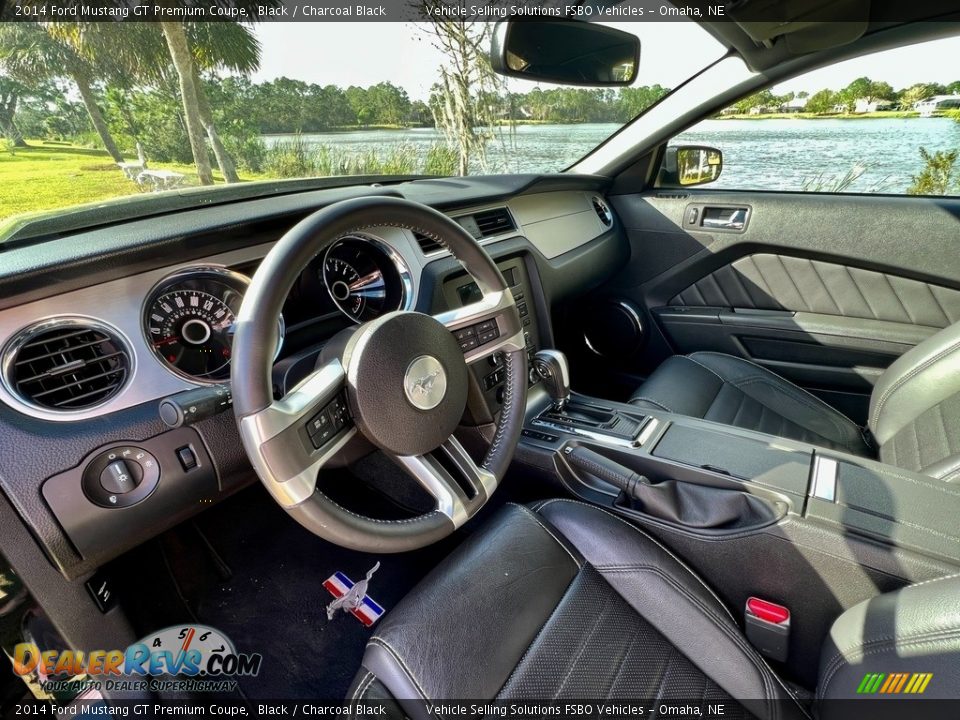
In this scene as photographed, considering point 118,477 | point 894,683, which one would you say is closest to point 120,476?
point 118,477

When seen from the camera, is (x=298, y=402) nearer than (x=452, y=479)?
Yes

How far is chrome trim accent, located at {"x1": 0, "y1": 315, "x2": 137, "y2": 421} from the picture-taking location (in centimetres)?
103

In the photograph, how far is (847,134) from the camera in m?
2.29

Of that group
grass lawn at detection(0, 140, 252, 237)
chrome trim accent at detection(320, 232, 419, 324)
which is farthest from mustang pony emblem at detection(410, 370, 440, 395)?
grass lawn at detection(0, 140, 252, 237)

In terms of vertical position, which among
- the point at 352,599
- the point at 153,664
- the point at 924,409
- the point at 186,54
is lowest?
the point at 352,599

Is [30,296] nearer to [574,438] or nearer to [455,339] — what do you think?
[455,339]

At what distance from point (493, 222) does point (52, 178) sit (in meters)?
1.28

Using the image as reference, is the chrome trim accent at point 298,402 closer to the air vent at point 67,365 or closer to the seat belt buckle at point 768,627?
the air vent at point 67,365

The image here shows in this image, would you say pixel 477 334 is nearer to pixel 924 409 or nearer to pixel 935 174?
pixel 924 409

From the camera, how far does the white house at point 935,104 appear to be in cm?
207

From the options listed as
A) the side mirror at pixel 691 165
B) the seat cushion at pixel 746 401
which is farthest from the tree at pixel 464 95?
the seat cushion at pixel 746 401

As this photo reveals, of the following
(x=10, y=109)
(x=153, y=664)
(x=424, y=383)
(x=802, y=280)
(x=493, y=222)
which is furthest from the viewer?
(x=802, y=280)

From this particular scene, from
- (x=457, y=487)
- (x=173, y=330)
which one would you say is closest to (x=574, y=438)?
(x=457, y=487)

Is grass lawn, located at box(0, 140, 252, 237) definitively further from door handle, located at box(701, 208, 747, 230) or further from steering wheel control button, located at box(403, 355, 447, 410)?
door handle, located at box(701, 208, 747, 230)
